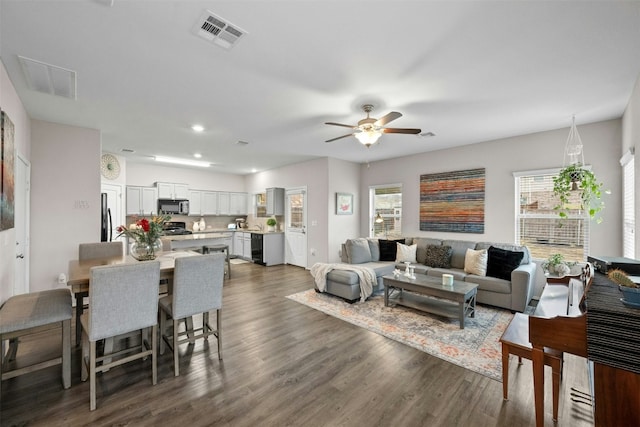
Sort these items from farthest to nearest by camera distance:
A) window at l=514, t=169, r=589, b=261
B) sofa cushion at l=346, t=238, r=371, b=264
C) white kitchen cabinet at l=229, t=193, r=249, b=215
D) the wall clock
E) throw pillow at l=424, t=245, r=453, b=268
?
white kitchen cabinet at l=229, t=193, r=249, b=215, the wall clock, sofa cushion at l=346, t=238, r=371, b=264, throw pillow at l=424, t=245, r=453, b=268, window at l=514, t=169, r=589, b=261

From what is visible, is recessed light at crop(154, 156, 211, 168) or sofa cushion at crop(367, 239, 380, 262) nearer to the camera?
sofa cushion at crop(367, 239, 380, 262)

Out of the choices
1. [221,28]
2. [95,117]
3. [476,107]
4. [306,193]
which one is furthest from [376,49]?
[306,193]

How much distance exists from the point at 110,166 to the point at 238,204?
3478 mm

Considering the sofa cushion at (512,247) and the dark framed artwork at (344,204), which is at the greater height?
the dark framed artwork at (344,204)

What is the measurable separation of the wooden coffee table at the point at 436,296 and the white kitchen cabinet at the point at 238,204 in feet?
20.0

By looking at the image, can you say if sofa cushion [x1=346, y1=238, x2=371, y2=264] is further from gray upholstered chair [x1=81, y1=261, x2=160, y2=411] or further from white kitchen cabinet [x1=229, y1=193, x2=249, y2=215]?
white kitchen cabinet [x1=229, y1=193, x2=249, y2=215]

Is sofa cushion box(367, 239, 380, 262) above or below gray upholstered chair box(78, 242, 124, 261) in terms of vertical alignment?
below

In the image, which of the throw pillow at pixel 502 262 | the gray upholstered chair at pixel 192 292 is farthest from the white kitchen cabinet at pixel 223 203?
the throw pillow at pixel 502 262

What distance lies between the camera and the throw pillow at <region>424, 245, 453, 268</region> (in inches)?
180

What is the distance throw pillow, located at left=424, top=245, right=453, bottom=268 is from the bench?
4758mm

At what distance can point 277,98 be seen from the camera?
2.96m

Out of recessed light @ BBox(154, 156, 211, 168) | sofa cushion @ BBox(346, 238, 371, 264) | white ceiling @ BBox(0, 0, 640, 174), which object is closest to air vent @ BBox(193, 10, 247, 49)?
white ceiling @ BBox(0, 0, 640, 174)

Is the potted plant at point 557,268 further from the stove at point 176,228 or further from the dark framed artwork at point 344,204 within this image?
the stove at point 176,228

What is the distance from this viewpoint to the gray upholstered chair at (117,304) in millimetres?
1860
